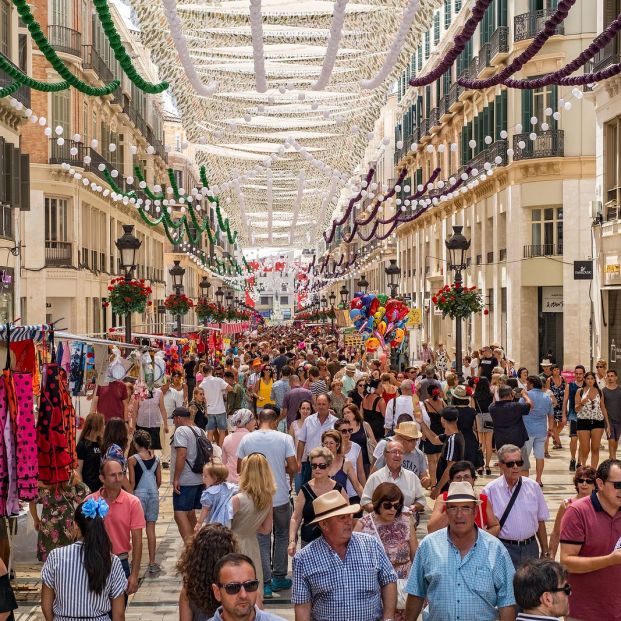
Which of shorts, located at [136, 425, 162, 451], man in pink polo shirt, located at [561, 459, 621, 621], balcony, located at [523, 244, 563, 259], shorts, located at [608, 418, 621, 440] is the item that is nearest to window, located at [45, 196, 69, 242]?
balcony, located at [523, 244, 563, 259]

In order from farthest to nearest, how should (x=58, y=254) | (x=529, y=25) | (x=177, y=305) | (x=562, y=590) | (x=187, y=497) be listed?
1. (x=177, y=305)
2. (x=58, y=254)
3. (x=529, y=25)
4. (x=187, y=497)
5. (x=562, y=590)

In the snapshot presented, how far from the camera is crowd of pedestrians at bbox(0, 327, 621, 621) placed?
575 cm

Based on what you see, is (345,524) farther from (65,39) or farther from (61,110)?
(65,39)

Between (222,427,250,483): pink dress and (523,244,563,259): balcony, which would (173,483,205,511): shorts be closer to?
(222,427,250,483): pink dress

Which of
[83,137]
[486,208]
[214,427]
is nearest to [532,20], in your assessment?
[486,208]

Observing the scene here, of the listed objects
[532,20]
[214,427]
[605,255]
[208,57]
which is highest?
[532,20]

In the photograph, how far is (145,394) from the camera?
637 inches

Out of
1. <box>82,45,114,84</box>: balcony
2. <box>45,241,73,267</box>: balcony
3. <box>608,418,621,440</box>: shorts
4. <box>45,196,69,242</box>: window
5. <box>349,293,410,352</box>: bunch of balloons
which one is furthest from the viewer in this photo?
<box>82,45,114,84</box>: balcony

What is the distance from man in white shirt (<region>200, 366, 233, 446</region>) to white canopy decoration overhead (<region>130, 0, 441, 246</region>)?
4.37 meters

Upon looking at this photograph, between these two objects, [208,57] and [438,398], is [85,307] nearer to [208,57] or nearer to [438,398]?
[208,57]

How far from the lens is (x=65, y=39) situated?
36.0m

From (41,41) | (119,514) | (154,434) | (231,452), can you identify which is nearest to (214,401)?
(154,434)

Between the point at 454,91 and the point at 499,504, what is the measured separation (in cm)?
3826

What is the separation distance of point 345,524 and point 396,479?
2.76 metres
